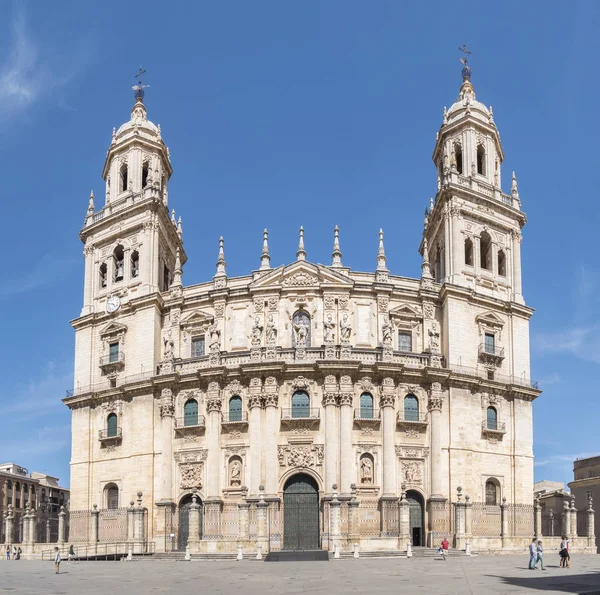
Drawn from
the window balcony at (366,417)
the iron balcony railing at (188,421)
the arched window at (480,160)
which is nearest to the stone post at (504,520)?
the window balcony at (366,417)

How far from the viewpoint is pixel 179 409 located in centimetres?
4769

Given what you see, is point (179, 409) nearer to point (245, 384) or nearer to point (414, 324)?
point (245, 384)

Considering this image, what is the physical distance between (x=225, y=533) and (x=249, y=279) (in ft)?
45.7

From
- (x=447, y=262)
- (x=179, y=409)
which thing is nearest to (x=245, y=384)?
(x=179, y=409)

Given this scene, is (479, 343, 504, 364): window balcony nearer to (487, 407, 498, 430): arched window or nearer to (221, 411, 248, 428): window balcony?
(487, 407, 498, 430): arched window

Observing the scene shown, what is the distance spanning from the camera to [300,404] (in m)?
46.1

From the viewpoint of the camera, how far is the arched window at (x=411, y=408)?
4672cm

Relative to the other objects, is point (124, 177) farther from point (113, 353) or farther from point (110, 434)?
point (110, 434)

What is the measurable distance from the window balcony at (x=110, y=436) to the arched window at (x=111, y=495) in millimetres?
2428

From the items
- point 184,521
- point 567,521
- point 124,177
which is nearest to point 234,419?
point 184,521

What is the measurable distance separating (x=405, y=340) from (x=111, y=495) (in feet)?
61.3

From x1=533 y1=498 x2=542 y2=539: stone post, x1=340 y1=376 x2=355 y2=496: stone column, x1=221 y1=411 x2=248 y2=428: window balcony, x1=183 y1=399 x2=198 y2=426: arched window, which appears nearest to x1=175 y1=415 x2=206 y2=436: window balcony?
x1=183 y1=399 x2=198 y2=426: arched window

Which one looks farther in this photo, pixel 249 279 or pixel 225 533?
pixel 249 279

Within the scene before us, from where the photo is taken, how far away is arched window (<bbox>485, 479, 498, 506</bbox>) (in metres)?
47.5
